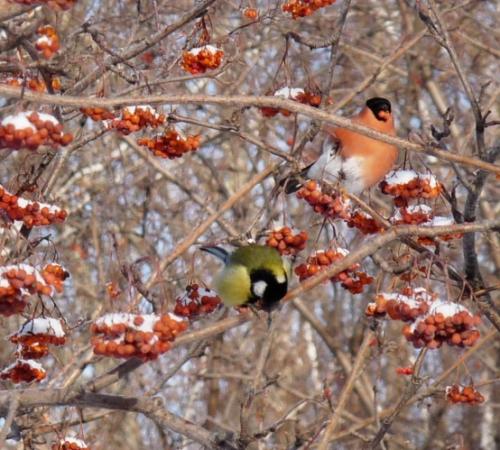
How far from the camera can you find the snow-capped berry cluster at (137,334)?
2363 mm

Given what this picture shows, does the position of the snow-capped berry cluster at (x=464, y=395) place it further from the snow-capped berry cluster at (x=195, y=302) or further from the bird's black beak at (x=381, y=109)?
the bird's black beak at (x=381, y=109)

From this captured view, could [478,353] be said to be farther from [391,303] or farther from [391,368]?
[391,303]

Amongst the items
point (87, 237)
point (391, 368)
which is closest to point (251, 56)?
point (87, 237)

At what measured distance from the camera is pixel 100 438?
6281mm

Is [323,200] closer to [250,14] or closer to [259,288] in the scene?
[259,288]

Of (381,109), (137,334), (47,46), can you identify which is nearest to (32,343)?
(137,334)

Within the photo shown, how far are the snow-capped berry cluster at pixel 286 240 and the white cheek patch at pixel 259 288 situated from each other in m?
0.16

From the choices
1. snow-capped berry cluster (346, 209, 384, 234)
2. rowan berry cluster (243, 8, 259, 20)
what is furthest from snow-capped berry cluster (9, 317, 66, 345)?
rowan berry cluster (243, 8, 259, 20)

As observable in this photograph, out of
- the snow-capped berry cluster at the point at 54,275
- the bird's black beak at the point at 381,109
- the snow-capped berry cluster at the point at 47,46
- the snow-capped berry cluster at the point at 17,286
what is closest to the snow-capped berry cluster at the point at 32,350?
the snow-capped berry cluster at the point at 54,275

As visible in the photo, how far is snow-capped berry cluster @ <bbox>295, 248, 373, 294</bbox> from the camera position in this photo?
3.12 meters

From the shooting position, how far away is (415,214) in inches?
126

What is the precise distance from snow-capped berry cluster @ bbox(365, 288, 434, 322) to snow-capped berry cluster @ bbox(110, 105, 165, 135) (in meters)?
0.97

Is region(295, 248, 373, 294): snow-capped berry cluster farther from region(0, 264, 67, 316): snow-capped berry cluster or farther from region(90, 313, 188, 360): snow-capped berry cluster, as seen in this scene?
region(0, 264, 67, 316): snow-capped berry cluster

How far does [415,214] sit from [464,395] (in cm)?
67
